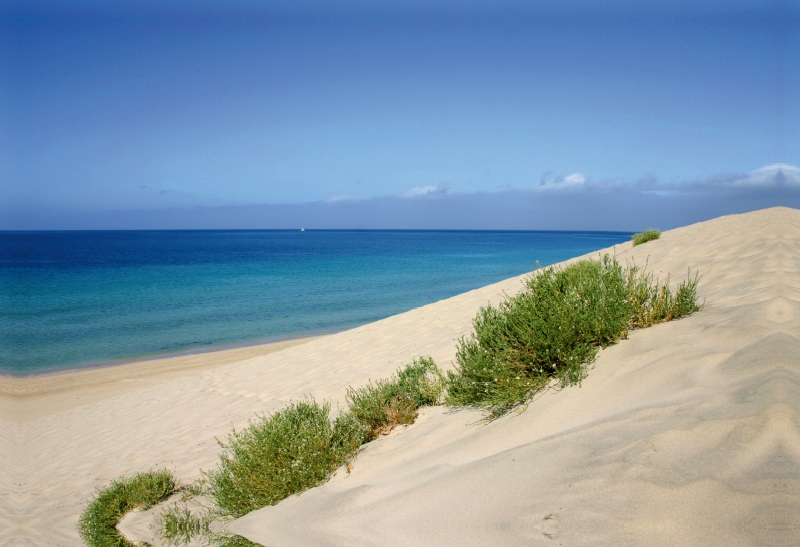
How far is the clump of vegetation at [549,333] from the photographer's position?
4.12m

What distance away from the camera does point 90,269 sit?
45000 mm

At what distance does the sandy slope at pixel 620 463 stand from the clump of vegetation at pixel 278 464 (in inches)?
5.4

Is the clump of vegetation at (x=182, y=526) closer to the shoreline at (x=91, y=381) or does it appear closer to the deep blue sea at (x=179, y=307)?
the shoreline at (x=91, y=381)

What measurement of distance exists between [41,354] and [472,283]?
71.1 feet

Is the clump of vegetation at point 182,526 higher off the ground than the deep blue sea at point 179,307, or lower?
higher

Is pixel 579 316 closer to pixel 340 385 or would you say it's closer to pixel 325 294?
pixel 340 385

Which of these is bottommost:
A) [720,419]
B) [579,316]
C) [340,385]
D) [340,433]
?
[340,385]

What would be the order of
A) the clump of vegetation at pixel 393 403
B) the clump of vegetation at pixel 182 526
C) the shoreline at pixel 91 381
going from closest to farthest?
1. the clump of vegetation at pixel 182 526
2. the clump of vegetation at pixel 393 403
3. the shoreline at pixel 91 381

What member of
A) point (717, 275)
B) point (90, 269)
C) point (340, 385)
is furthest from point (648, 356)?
point (90, 269)

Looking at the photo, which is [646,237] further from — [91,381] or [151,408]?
[91,381]

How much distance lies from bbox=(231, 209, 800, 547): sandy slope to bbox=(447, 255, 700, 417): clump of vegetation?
0.50 ft

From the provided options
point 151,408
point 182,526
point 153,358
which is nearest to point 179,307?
point 153,358

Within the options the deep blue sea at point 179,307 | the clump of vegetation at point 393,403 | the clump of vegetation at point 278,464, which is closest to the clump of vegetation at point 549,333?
the clump of vegetation at point 393,403

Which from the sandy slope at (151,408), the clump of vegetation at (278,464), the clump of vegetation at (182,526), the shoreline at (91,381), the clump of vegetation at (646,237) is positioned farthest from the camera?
the clump of vegetation at (646,237)
